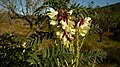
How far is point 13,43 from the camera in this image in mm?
4664

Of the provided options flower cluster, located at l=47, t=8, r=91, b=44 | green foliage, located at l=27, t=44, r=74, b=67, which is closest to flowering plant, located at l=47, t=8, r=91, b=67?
flower cluster, located at l=47, t=8, r=91, b=44

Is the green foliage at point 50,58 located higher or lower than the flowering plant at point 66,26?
lower

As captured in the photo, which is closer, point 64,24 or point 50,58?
point 50,58

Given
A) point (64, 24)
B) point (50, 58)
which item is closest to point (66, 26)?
point (64, 24)

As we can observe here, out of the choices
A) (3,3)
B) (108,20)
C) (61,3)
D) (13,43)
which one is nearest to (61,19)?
(61,3)

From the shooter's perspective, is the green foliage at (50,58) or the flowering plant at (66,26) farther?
the flowering plant at (66,26)

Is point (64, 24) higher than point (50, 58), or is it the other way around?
point (64, 24)

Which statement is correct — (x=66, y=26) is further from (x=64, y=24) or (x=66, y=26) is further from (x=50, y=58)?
(x=50, y=58)

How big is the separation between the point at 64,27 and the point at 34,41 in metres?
0.55

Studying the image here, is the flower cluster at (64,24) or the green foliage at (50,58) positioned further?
the flower cluster at (64,24)

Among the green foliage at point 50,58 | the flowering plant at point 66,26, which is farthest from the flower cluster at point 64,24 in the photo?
the green foliage at point 50,58

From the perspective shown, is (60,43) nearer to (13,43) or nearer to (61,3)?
(61,3)

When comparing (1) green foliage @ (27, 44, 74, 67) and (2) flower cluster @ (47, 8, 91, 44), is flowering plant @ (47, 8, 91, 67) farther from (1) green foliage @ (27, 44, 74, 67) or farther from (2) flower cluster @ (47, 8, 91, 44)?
(1) green foliage @ (27, 44, 74, 67)

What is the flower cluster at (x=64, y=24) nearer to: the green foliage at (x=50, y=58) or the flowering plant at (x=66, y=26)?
the flowering plant at (x=66, y=26)
